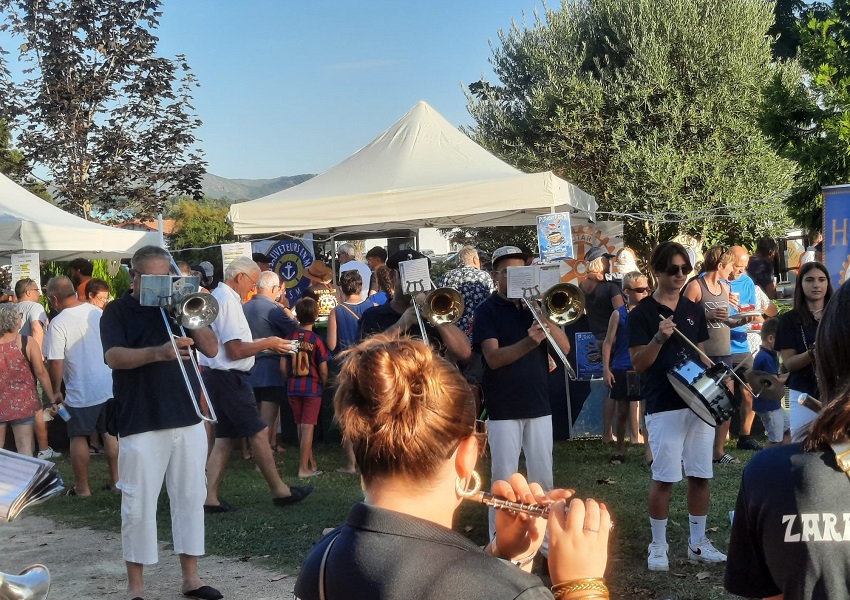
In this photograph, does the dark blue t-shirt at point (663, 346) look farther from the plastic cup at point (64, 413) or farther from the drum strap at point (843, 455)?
the plastic cup at point (64, 413)

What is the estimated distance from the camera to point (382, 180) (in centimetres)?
1077

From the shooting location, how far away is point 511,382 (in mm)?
5293

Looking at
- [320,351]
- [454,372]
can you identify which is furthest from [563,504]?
[320,351]

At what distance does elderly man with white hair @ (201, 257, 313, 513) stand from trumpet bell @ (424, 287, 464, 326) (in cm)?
184

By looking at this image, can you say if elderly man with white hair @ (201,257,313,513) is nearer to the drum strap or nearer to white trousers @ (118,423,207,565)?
white trousers @ (118,423,207,565)

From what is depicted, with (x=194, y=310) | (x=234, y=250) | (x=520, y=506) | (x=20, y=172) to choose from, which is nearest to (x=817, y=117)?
(x=234, y=250)

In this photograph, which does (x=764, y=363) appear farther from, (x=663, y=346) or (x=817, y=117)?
(x=817, y=117)

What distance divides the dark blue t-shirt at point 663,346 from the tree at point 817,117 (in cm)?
1366

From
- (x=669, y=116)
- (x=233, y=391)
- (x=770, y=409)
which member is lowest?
(x=770, y=409)

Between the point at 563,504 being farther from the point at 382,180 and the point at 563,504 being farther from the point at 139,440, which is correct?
the point at 382,180

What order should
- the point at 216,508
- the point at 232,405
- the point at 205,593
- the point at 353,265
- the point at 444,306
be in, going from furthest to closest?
1. the point at 353,265
2. the point at 216,508
3. the point at 232,405
4. the point at 444,306
5. the point at 205,593

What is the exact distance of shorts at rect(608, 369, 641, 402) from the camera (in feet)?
26.8

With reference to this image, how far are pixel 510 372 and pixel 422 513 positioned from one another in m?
3.54

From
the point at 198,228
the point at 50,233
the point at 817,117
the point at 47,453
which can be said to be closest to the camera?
the point at 47,453
